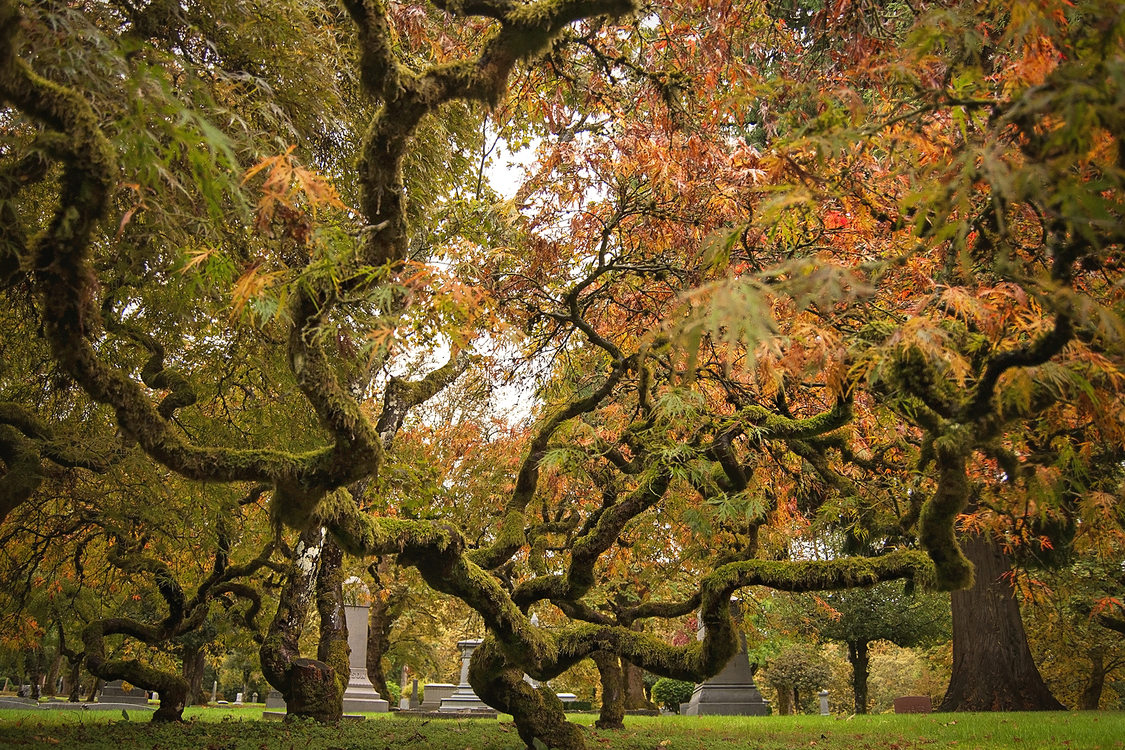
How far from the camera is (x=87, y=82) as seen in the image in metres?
4.08

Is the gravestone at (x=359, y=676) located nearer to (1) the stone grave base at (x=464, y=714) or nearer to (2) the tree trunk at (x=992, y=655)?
(1) the stone grave base at (x=464, y=714)

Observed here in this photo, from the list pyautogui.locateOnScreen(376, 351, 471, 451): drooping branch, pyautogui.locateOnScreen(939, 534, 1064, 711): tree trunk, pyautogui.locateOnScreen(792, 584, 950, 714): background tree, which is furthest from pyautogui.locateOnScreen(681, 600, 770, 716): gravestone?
pyautogui.locateOnScreen(792, 584, 950, 714): background tree

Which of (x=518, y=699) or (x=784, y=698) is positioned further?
(x=784, y=698)

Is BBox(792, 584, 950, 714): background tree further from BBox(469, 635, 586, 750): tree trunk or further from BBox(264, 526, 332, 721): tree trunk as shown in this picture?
BBox(469, 635, 586, 750): tree trunk

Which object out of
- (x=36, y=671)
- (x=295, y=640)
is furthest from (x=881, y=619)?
(x=36, y=671)

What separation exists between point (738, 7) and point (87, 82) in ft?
16.7

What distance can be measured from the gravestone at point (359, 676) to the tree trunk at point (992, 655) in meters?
11.0

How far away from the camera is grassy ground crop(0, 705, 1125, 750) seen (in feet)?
23.6

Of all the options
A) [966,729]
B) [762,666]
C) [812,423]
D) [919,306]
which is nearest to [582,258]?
[812,423]

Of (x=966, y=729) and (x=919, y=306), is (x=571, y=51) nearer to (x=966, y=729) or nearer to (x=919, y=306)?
(x=919, y=306)

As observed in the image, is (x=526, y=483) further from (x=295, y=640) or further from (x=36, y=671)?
(x=36, y=671)

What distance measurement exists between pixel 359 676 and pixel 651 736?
9765mm

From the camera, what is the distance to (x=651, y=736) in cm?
930

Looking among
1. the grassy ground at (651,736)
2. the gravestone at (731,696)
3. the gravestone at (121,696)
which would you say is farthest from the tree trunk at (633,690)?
the gravestone at (121,696)
